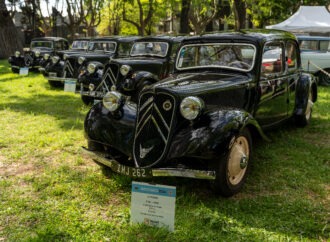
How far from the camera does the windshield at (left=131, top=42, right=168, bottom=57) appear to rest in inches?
335

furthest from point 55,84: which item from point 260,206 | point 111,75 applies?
point 260,206

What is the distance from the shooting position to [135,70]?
812cm

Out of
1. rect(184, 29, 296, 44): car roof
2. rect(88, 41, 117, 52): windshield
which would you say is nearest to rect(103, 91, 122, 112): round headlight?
rect(184, 29, 296, 44): car roof

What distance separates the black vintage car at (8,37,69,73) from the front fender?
36.2ft

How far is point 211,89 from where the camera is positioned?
4.05m

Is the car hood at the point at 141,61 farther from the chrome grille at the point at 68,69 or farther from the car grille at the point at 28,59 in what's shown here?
the car grille at the point at 28,59

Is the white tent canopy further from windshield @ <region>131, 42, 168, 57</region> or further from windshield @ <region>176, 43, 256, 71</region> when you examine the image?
windshield @ <region>176, 43, 256, 71</region>

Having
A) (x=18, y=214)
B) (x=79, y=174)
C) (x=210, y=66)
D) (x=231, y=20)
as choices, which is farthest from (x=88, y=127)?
(x=231, y=20)

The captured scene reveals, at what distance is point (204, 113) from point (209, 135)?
358 millimetres

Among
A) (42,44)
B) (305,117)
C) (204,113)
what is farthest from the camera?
(42,44)

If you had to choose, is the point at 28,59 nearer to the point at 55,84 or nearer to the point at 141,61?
the point at 55,84

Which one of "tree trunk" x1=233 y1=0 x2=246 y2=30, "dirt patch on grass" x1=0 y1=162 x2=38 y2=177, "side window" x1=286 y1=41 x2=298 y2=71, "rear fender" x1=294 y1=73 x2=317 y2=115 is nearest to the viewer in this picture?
"dirt patch on grass" x1=0 y1=162 x2=38 y2=177

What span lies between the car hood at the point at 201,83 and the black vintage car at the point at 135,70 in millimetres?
2897

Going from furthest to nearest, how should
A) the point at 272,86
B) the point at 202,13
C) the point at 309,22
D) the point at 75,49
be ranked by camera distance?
the point at 202,13 < the point at 309,22 < the point at 75,49 < the point at 272,86
